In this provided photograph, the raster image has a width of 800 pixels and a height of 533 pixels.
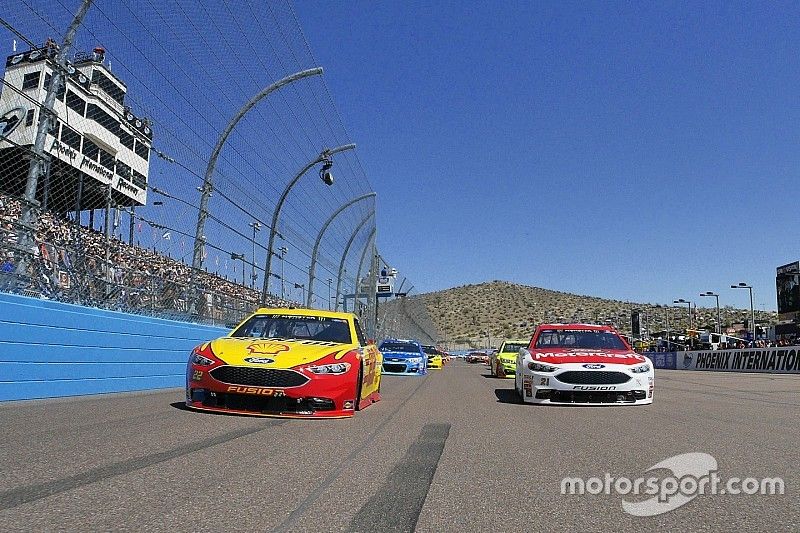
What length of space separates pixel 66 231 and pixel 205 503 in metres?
7.31

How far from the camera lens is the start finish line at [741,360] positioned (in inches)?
1158

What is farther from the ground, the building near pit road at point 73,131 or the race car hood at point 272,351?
the building near pit road at point 73,131

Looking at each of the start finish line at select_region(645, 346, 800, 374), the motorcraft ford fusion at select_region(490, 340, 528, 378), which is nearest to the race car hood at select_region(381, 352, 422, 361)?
the motorcraft ford fusion at select_region(490, 340, 528, 378)

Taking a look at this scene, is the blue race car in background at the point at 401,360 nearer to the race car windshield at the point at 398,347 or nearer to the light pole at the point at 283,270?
the race car windshield at the point at 398,347

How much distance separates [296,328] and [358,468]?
4833mm

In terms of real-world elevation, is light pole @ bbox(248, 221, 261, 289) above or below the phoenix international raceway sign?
above

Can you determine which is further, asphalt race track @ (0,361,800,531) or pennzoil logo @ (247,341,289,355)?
pennzoil logo @ (247,341,289,355)

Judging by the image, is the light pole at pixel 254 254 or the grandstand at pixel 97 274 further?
the light pole at pixel 254 254

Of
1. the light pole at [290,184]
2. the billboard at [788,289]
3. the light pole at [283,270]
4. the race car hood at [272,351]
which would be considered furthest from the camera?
the billboard at [788,289]

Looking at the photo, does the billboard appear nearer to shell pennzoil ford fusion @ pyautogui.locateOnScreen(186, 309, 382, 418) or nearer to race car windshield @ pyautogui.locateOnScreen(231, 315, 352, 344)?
race car windshield @ pyautogui.locateOnScreen(231, 315, 352, 344)

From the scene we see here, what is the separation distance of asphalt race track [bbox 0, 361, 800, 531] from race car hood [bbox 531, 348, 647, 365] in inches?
59.0

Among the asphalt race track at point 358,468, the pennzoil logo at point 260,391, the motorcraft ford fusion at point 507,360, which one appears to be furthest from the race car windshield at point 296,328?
the motorcraft ford fusion at point 507,360

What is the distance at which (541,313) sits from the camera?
→ 116 m

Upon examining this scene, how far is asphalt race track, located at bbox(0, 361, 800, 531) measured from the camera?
355 centimetres
